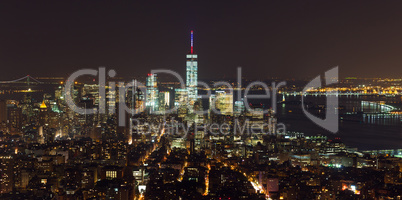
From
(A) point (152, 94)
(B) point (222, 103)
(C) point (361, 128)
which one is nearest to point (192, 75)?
(A) point (152, 94)

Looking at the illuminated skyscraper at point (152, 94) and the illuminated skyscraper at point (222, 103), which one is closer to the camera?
the illuminated skyscraper at point (222, 103)

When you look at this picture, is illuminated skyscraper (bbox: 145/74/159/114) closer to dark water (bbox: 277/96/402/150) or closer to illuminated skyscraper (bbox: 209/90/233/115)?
illuminated skyscraper (bbox: 209/90/233/115)

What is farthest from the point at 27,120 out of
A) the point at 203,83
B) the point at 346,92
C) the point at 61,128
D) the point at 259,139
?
the point at 346,92

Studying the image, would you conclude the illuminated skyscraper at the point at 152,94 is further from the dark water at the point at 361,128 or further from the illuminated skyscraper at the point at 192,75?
the dark water at the point at 361,128

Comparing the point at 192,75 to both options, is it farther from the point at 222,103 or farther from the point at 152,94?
the point at 222,103

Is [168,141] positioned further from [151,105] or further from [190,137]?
[151,105]

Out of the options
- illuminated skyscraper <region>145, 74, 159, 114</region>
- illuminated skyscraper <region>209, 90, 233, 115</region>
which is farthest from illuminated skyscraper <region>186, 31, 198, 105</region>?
illuminated skyscraper <region>145, 74, 159, 114</region>

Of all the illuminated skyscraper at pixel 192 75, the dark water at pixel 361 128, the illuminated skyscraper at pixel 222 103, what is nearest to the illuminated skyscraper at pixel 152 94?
the illuminated skyscraper at pixel 192 75

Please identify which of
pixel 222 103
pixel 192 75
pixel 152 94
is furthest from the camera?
pixel 192 75
